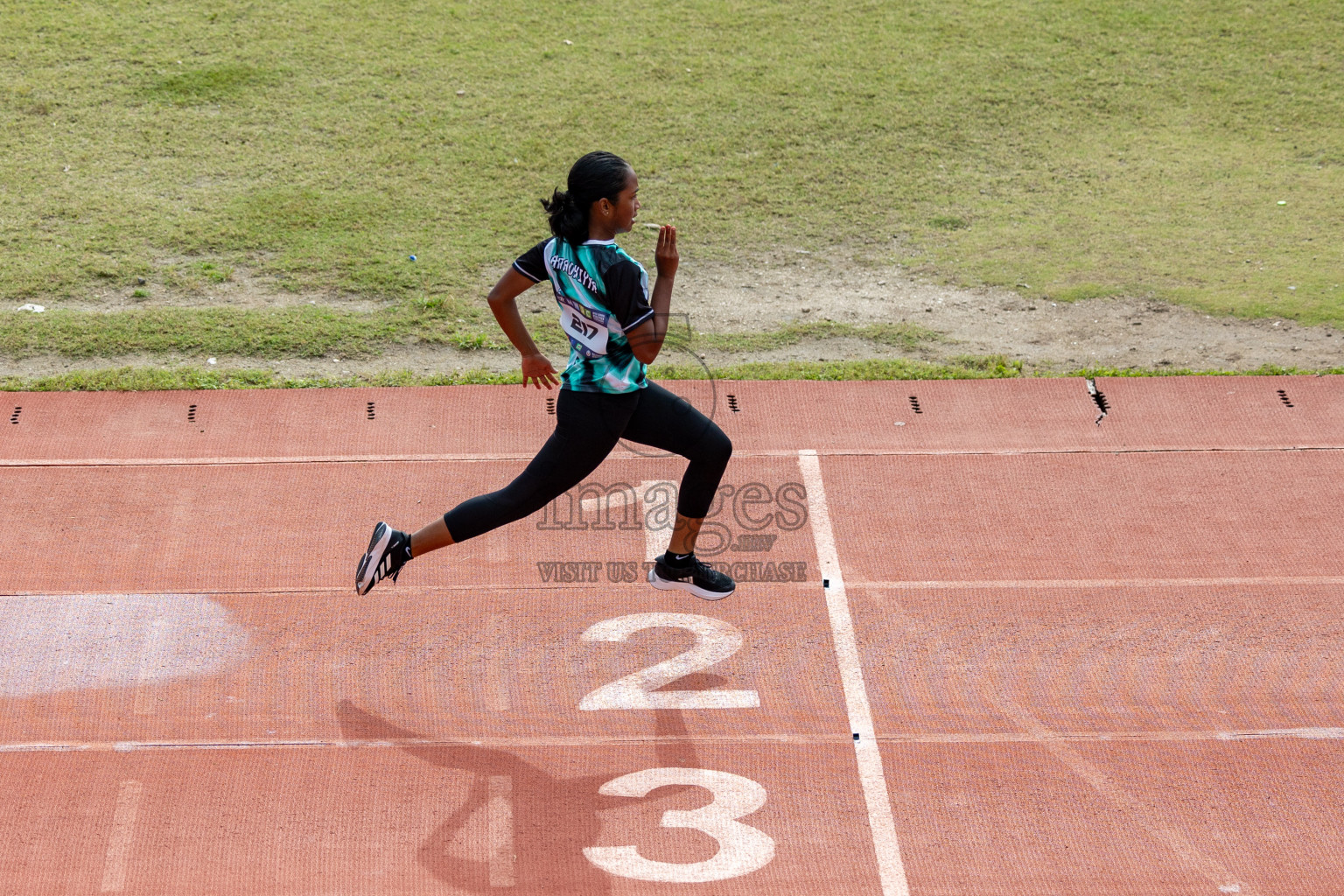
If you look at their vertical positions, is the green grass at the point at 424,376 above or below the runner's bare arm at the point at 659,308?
below

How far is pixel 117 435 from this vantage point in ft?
24.4

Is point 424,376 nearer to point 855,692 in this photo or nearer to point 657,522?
point 657,522

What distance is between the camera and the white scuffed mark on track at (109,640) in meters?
5.71

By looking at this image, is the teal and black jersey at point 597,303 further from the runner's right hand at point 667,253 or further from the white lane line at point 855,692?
the white lane line at point 855,692

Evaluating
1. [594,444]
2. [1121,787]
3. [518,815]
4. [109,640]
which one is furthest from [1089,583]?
[109,640]

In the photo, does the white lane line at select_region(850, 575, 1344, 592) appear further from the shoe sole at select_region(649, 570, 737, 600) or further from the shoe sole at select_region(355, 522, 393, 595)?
the shoe sole at select_region(355, 522, 393, 595)

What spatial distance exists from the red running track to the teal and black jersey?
1.46 metres

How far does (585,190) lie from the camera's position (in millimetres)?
4988

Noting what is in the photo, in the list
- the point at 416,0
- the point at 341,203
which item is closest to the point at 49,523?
the point at 341,203

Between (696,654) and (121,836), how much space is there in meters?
2.58

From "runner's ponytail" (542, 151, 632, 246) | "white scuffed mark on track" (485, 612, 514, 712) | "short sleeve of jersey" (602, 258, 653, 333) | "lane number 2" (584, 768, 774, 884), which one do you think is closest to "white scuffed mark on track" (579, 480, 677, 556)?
"white scuffed mark on track" (485, 612, 514, 712)

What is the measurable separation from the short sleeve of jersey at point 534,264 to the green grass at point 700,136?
4.07 m

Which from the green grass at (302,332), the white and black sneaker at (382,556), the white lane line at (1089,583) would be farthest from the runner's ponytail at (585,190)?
the green grass at (302,332)

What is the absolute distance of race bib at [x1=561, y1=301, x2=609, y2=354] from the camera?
513 cm
